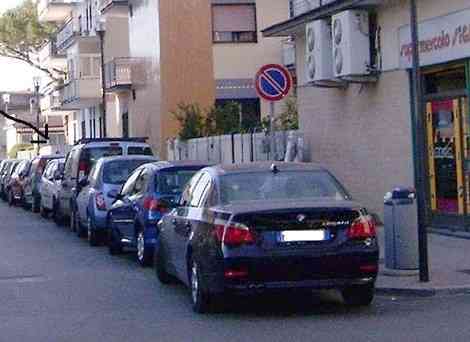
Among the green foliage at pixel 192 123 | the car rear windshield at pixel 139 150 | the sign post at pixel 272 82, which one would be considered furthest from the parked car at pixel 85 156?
the green foliage at pixel 192 123

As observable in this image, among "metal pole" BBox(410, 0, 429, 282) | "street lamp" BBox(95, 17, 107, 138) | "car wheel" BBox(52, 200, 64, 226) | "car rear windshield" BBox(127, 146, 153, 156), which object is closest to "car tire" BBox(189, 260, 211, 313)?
"metal pole" BBox(410, 0, 429, 282)

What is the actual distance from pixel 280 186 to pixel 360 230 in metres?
1.16

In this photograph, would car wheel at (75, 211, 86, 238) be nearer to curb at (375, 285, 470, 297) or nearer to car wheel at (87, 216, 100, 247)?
car wheel at (87, 216, 100, 247)

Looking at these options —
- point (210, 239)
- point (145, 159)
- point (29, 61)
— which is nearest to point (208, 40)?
point (145, 159)

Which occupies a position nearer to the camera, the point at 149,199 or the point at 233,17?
the point at 149,199

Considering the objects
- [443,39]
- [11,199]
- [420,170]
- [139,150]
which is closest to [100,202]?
[139,150]

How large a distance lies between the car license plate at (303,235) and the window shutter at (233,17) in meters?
29.8

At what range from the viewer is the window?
136 feet

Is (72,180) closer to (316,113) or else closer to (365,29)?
(316,113)

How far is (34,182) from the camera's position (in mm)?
35375

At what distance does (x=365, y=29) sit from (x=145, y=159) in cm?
475

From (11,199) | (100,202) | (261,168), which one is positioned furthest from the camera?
(11,199)

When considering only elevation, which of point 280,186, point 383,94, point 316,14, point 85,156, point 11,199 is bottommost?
point 11,199

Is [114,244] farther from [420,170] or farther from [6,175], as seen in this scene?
[6,175]
